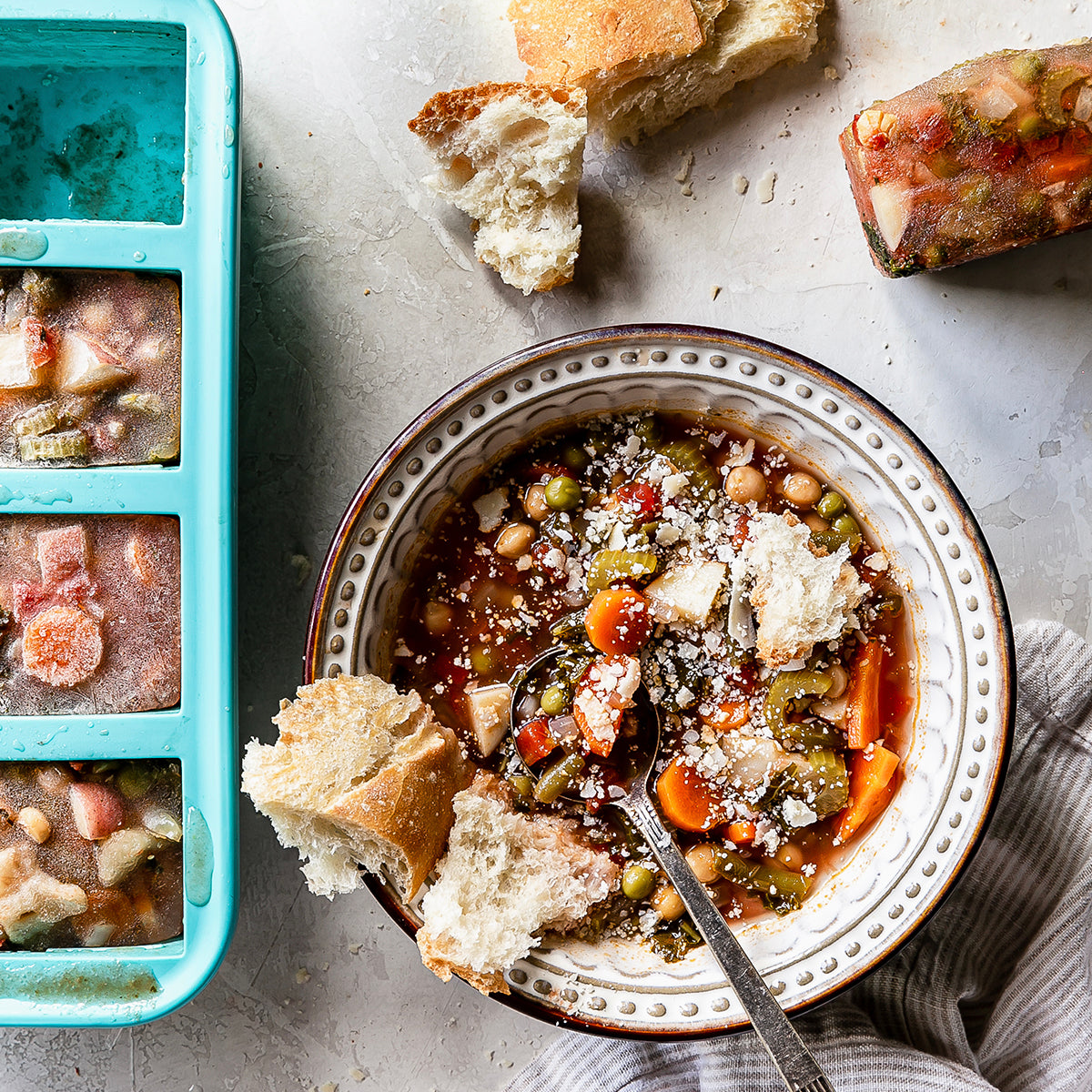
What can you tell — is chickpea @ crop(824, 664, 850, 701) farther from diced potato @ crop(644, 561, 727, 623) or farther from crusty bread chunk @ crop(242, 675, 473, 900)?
crusty bread chunk @ crop(242, 675, 473, 900)

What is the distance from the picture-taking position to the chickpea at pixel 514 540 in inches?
95.0

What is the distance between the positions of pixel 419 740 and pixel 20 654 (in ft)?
3.23

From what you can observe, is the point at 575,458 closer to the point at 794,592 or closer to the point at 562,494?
the point at 562,494

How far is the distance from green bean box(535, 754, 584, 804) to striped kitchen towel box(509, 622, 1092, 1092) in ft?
2.29

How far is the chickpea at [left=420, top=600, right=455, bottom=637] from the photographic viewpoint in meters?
2.45

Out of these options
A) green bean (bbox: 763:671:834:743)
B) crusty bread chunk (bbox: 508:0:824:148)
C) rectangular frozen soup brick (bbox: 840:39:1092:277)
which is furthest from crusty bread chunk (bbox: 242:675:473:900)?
rectangular frozen soup brick (bbox: 840:39:1092:277)

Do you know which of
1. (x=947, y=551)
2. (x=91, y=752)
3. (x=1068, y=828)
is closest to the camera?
(x=947, y=551)

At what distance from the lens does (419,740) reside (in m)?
2.21

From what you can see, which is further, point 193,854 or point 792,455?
point 792,455

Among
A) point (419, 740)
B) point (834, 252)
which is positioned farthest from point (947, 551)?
point (419, 740)

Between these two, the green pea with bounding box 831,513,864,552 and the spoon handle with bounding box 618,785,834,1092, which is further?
the green pea with bounding box 831,513,864,552

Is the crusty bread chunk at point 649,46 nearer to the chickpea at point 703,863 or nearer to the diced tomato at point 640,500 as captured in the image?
the diced tomato at point 640,500

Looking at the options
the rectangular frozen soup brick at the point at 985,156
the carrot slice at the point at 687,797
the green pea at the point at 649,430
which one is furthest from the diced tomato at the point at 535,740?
the rectangular frozen soup brick at the point at 985,156

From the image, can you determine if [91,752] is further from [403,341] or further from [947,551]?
[947,551]
